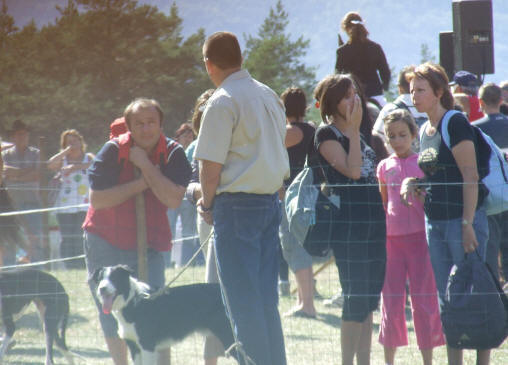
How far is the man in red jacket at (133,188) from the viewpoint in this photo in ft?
12.7

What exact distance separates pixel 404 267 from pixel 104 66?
2491cm

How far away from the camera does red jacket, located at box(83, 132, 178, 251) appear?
3.93 m

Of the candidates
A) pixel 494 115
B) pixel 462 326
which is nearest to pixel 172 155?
pixel 462 326

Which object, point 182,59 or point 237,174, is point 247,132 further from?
point 182,59

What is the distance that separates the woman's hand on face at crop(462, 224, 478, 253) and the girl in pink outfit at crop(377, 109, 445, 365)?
54 centimetres

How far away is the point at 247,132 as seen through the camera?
3.17 metres

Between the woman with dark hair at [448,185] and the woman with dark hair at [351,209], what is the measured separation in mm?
286

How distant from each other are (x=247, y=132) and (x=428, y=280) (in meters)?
1.74

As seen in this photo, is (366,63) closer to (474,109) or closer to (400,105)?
(474,109)

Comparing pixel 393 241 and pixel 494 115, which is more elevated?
pixel 494 115

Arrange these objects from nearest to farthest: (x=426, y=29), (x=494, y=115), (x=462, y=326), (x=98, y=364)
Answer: (x=462, y=326)
(x=98, y=364)
(x=494, y=115)
(x=426, y=29)

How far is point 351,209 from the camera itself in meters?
3.76

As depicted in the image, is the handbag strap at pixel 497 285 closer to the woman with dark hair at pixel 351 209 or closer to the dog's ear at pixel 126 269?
the woman with dark hair at pixel 351 209

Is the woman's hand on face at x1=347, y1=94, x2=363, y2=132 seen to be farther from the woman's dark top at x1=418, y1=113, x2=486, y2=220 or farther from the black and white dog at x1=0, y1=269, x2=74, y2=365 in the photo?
the black and white dog at x1=0, y1=269, x2=74, y2=365
